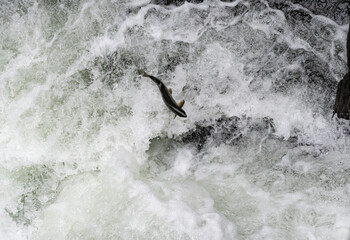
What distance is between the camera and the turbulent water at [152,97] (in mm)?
3186

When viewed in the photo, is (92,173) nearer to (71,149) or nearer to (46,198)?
(71,149)

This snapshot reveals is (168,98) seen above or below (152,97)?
above

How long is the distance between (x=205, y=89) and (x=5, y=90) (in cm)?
191

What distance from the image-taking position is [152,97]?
3262 mm

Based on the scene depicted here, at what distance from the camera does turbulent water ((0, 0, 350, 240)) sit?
3.19m

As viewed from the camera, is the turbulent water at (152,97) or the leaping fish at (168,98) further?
the turbulent water at (152,97)

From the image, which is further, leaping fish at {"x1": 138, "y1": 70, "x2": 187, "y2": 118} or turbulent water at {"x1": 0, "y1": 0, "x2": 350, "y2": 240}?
turbulent water at {"x1": 0, "y1": 0, "x2": 350, "y2": 240}

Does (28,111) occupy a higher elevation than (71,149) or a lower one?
higher

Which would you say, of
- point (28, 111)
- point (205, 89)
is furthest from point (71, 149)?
point (205, 89)

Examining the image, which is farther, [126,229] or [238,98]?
[238,98]

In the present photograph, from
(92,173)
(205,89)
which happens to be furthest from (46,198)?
(205,89)

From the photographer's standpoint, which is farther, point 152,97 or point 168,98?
point 152,97

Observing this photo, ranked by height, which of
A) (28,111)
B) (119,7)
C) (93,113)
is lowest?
(93,113)

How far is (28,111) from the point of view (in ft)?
10.6
